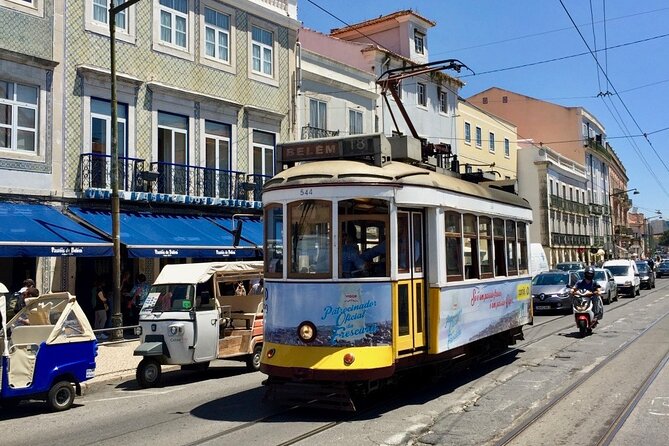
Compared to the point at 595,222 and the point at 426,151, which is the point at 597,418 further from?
the point at 595,222

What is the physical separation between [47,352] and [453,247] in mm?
5792

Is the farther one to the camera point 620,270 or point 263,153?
point 620,270

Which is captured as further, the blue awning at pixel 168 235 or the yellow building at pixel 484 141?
the yellow building at pixel 484 141

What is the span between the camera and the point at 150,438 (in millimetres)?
7359

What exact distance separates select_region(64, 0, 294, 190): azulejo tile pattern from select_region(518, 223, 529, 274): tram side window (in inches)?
442

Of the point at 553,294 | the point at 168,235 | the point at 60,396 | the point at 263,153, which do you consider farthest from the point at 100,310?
the point at 553,294

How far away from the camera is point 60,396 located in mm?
9352

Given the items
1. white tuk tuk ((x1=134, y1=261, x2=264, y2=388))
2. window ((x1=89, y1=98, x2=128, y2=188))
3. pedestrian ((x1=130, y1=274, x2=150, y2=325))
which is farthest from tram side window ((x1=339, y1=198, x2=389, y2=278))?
window ((x1=89, y1=98, x2=128, y2=188))

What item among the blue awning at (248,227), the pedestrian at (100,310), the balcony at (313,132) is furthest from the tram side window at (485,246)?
the balcony at (313,132)

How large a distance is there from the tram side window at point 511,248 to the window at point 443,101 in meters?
22.9

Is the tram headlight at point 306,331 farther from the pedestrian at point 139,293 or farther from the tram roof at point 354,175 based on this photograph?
the pedestrian at point 139,293

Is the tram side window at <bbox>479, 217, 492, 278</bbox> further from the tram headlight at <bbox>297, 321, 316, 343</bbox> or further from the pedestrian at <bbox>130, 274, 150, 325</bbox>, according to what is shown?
the pedestrian at <bbox>130, 274, 150, 325</bbox>

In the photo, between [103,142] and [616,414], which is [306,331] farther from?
[103,142]

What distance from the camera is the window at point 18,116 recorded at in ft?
51.9
